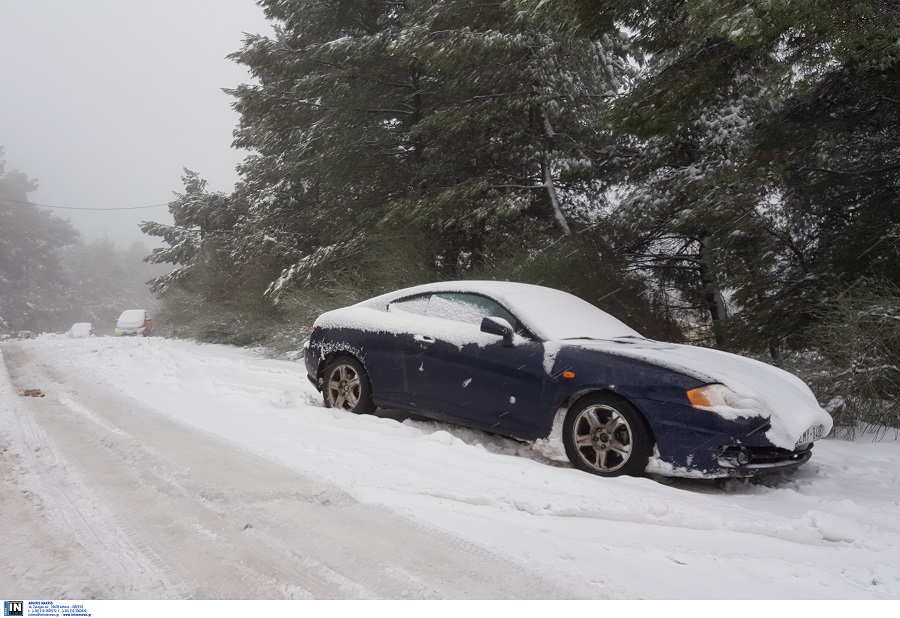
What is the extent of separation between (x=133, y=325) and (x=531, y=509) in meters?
26.8

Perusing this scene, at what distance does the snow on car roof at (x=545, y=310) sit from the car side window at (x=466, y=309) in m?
0.05

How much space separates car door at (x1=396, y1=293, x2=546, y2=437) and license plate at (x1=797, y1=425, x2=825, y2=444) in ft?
5.70

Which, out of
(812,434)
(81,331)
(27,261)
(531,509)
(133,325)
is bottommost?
(81,331)

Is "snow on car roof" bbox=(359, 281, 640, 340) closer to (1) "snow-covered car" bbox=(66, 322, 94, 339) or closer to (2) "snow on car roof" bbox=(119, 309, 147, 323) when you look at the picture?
(2) "snow on car roof" bbox=(119, 309, 147, 323)

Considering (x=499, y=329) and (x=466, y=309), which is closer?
(x=499, y=329)

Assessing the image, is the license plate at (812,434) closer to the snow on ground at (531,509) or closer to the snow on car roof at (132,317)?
the snow on ground at (531,509)

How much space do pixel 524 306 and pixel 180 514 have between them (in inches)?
116

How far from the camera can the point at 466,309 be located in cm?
509

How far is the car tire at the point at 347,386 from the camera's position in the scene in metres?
5.50

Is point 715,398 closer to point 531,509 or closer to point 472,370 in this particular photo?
point 531,509

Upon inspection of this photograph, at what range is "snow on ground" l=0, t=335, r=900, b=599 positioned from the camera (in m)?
2.47

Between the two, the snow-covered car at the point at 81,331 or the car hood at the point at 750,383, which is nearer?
the car hood at the point at 750,383

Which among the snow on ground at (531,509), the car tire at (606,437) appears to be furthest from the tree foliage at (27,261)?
the car tire at (606,437)

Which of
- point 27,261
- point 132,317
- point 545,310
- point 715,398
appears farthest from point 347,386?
point 27,261
